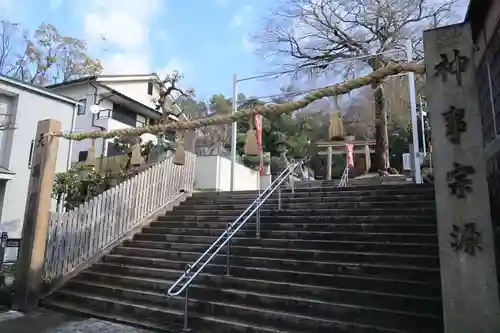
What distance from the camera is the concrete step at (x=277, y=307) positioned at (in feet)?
15.8

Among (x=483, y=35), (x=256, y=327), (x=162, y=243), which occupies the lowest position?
(x=256, y=327)

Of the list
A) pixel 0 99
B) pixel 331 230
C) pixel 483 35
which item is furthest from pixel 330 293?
pixel 0 99

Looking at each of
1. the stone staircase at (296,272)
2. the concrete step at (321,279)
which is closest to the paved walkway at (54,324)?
the stone staircase at (296,272)

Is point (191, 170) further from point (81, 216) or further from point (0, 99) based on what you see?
point (0, 99)

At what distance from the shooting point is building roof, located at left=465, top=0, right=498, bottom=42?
605cm

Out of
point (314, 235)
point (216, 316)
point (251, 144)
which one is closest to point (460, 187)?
point (251, 144)

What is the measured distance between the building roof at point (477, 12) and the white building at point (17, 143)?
14.0 metres

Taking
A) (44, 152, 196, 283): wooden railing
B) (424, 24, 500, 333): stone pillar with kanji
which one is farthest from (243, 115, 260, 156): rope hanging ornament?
(44, 152, 196, 283): wooden railing

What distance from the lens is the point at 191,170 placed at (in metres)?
12.1

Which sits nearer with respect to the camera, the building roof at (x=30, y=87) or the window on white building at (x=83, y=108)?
the building roof at (x=30, y=87)

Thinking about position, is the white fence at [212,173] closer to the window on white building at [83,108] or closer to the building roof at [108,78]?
the window on white building at [83,108]

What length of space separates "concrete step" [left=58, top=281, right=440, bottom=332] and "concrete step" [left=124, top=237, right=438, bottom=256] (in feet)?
4.66

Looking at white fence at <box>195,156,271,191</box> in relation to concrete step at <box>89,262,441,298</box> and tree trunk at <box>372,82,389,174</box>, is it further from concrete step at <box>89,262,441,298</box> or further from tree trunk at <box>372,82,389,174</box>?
concrete step at <box>89,262,441,298</box>

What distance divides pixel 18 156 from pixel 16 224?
8.44 ft
